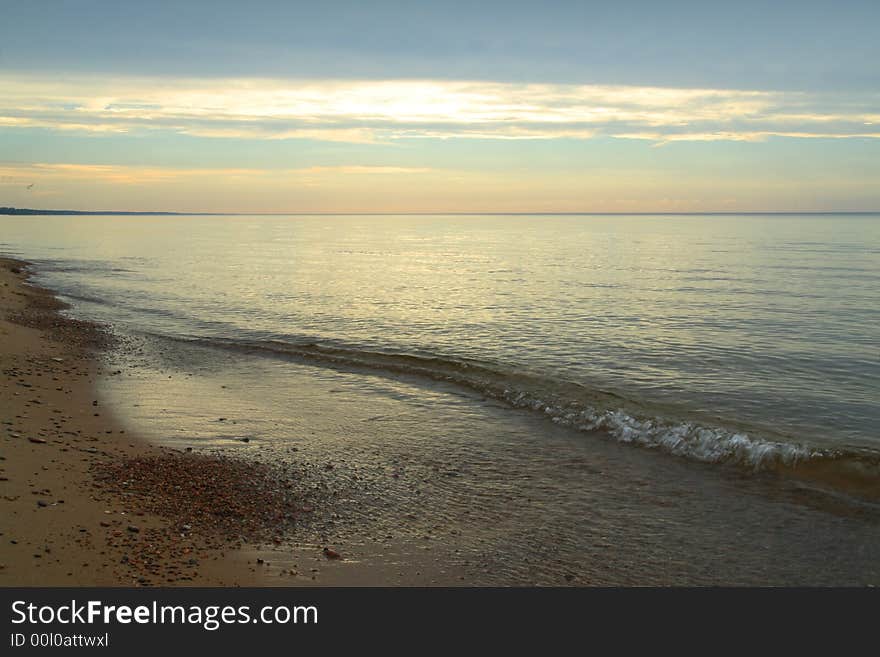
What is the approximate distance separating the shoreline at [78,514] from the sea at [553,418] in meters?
1.24

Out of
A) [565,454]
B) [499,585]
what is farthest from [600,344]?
[499,585]

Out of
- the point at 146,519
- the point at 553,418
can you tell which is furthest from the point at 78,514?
the point at 553,418

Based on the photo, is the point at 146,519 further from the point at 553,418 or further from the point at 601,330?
the point at 601,330

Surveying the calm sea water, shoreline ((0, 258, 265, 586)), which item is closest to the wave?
the calm sea water

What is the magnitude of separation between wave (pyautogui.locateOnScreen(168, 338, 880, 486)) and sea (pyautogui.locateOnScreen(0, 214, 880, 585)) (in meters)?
0.07

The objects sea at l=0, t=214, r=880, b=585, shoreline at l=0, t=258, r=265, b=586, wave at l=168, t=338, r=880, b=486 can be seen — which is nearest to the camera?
shoreline at l=0, t=258, r=265, b=586

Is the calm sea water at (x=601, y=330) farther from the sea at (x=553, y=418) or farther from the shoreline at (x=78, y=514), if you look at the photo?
the shoreline at (x=78, y=514)

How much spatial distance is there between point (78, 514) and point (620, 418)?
1142cm

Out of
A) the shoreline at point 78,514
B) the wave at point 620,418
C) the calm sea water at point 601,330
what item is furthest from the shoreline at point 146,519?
the calm sea water at point 601,330

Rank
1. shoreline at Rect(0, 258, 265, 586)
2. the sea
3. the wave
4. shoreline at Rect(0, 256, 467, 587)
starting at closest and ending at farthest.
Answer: shoreline at Rect(0, 258, 265, 586), shoreline at Rect(0, 256, 467, 587), the sea, the wave

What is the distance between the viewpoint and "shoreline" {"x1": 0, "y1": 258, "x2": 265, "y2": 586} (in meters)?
7.26

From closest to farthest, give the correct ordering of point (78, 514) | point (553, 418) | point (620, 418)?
1. point (78, 514)
2. point (620, 418)
3. point (553, 418)

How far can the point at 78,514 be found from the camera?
8.61 m

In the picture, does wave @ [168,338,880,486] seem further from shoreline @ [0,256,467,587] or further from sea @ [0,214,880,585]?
shoreline @ [0,256,467,587]
